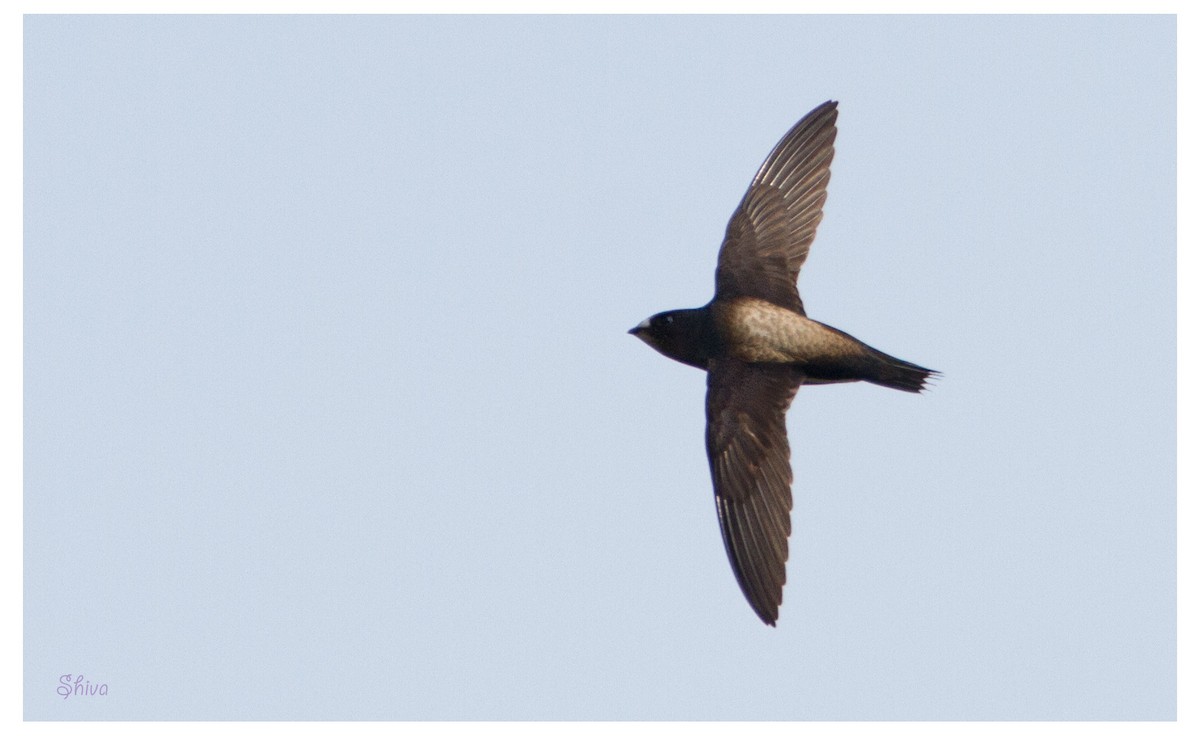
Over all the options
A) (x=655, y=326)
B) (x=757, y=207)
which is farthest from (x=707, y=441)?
(x=757, y=207)

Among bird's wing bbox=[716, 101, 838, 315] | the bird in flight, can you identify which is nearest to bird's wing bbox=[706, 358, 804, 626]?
the bird in flight

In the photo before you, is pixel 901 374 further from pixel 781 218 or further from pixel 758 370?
pixel 781 218

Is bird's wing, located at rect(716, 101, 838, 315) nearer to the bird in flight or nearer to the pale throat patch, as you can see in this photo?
the bird in flight

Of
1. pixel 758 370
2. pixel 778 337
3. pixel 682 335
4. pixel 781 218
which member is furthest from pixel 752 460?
pixel 781 218

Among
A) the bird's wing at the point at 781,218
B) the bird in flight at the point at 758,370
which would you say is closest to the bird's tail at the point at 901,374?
the bird in flight at the point at 758,370

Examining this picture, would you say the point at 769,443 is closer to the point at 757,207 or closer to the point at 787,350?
the point at 787,350
